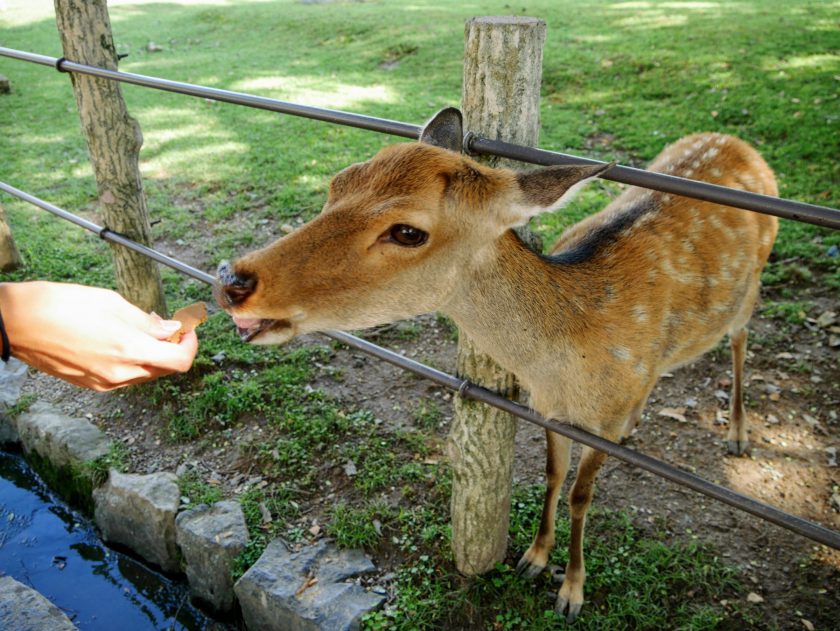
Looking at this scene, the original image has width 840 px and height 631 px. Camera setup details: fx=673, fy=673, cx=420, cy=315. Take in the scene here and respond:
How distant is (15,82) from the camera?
32.6ft

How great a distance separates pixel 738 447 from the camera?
11.3ft

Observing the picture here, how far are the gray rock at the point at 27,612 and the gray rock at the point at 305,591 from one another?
2.09ft

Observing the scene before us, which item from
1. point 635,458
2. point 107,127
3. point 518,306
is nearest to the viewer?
point 635,458

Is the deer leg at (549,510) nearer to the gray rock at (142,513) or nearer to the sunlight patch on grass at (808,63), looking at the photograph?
the gray rock at (142,513)

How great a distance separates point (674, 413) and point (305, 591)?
2205 mm

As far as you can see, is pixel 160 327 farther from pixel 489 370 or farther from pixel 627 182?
pixel 627 182

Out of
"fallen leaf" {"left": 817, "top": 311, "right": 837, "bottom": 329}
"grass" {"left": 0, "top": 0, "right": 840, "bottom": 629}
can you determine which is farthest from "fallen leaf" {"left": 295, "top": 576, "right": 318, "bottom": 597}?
"fallen leaf" {"left": 817, "top": 311, "right": 837, "bottom": 329}

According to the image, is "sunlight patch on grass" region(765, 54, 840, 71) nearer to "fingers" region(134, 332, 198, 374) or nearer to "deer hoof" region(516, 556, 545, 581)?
"deer hoof" region(516, 556, 545, 581)

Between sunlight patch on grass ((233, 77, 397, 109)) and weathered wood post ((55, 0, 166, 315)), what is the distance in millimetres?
5106

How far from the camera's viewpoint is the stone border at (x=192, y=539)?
2580 mm

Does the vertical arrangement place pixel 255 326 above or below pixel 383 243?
below

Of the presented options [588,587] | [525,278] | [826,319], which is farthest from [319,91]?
[588,587]

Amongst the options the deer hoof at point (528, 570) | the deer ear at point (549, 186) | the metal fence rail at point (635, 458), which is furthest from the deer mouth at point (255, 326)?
the deer hoof at point (528, 570)

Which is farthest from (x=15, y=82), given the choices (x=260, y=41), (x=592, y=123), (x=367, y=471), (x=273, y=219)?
(x=367, y=471)
